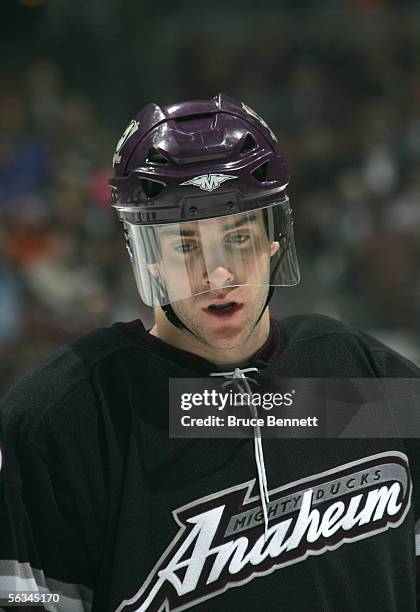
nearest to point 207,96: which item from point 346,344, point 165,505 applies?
point 346,344

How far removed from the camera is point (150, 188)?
1.28 metres

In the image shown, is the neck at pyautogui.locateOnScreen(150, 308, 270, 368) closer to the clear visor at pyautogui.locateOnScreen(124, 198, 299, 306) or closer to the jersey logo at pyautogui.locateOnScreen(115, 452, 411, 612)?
the clear visor at pyautogui.locateOnScreen(124, 198, 299, 306)

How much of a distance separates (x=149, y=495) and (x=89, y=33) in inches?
139

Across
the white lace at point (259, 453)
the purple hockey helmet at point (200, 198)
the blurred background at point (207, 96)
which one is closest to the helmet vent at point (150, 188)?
the purple hockey helmet at point (200, 198)

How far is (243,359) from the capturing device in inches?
53.1

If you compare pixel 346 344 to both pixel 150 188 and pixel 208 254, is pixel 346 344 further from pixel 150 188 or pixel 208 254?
pixel 150 188

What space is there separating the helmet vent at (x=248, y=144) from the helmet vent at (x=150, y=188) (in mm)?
122

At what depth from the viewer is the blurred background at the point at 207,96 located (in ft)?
12.4

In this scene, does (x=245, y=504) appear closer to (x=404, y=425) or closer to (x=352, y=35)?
(x=404, y=425)

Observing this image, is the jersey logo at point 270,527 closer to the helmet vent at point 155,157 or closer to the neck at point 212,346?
the neck at point 212,346

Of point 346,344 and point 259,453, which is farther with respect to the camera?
point 346,344

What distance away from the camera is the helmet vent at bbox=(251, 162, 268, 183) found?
1306 millimetres

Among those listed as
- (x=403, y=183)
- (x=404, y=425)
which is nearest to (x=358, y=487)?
(x=404, y=425)

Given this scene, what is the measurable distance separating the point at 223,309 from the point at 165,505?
0.26 meters
